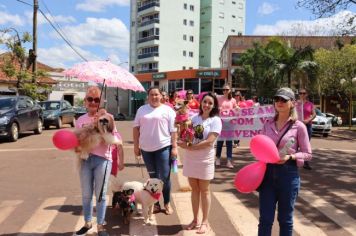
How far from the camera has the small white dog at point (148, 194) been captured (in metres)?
5.85

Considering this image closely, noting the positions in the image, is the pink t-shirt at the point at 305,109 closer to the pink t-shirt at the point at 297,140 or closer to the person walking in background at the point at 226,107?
the person walking in background at the point at 226,107

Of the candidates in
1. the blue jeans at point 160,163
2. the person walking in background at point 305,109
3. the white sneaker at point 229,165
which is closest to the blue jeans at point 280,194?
the blue jeans at point 160,163

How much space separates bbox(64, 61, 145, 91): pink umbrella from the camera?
5629 mm

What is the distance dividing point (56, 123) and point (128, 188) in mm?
18976

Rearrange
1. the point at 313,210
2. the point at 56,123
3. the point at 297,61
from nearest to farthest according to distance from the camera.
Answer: the point at 313,210 < the point at 56,123 < the point at 297,61

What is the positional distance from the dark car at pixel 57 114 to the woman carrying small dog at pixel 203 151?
63.3ft

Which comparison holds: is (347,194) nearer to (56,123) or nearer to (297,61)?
(56,123)

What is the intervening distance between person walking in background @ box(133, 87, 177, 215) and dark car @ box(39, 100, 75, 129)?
18559 mm

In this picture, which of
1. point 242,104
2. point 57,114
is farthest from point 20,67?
point 242,104

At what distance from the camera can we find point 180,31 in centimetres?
8412

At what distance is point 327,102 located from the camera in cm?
4169

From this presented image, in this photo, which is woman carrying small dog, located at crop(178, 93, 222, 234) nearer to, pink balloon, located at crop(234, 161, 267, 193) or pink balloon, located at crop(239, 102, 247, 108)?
pink balloon, located at crop(234, 161, 267, 193)

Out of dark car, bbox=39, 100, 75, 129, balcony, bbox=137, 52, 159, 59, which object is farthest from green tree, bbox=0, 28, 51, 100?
balcony, bbox=137, 52, 159, 59

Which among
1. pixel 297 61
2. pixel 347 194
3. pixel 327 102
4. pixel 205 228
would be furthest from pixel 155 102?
pixel 327 102
